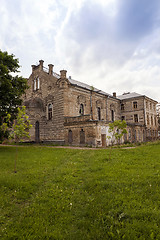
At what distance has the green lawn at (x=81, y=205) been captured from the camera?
4250mm

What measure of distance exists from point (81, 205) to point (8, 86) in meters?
13.9

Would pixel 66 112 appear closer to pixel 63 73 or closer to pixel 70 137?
pixel 70 137

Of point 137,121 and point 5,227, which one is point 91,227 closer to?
point 5,227

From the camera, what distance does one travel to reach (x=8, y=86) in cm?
1582

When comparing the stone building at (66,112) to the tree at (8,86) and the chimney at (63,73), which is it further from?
the tree at (8,86)

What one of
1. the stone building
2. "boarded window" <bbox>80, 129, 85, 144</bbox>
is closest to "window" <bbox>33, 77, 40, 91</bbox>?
the stone building

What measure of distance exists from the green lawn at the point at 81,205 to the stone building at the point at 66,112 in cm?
1433

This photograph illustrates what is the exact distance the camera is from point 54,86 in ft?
88.6

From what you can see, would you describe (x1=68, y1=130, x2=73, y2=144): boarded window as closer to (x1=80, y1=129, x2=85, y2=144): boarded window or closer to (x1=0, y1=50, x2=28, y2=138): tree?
(x1=80, y1=129, x2=85, y2=144): boarded window

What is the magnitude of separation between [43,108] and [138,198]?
25116 mm

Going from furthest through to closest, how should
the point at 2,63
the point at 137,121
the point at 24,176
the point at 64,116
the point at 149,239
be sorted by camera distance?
the point at 137,121, the point at 64,116, the point at 2,63, the point at 24,176, the point at 149,239

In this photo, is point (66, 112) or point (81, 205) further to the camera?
point (66, 112)

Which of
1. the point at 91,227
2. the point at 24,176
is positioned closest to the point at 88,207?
the point at 91,227

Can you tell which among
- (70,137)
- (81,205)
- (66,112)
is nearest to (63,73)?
(66,112)
